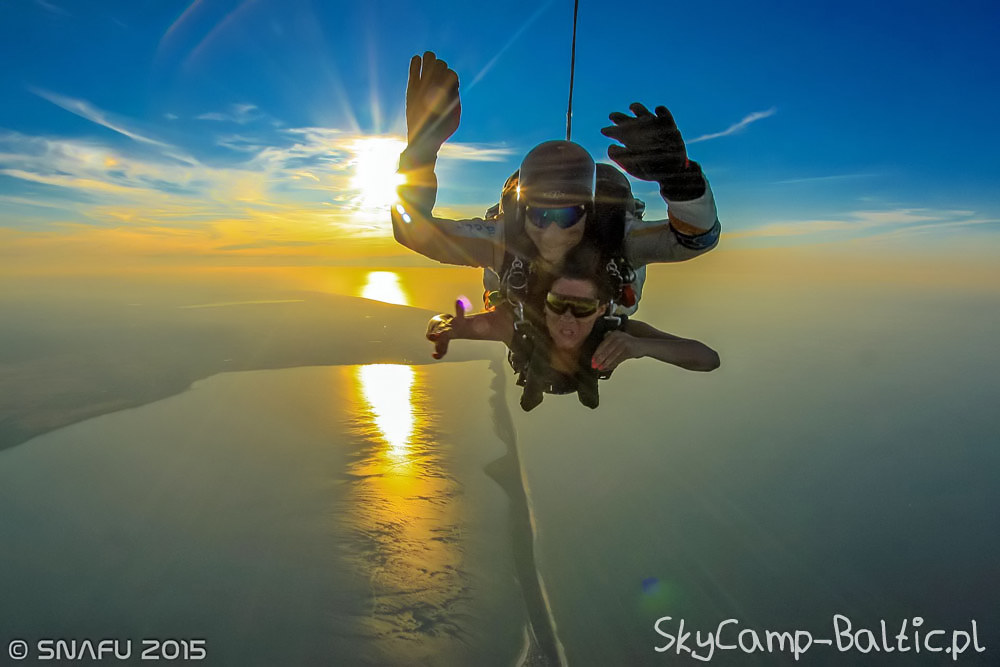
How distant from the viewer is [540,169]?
5.16 ft

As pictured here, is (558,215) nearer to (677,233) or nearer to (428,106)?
(677,233)

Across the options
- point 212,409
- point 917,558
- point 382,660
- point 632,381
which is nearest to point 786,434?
point 917,558

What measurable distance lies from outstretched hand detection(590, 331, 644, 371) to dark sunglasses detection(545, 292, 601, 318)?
12 cm

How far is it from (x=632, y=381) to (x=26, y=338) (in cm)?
9182

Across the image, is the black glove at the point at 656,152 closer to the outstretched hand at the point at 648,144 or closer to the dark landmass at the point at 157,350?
the outstretched hand at the point at 648,144

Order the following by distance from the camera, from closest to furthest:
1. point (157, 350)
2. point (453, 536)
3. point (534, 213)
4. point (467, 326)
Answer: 1. point (534, 213)
2. point (467, 326)
3. point (453, 536)
4. point (157, 350)

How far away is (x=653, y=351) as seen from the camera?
1730 mm

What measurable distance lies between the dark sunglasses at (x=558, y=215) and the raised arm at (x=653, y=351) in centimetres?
42

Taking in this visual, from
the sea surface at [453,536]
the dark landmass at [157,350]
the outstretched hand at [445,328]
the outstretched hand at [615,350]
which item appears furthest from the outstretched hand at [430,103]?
the dark landmass at [157,350]

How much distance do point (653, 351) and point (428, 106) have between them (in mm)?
1100

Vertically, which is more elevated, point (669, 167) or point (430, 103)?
point (430, 103)

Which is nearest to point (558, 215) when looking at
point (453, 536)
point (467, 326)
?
point (467, 326)

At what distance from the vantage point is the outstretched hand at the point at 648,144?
1.27 m

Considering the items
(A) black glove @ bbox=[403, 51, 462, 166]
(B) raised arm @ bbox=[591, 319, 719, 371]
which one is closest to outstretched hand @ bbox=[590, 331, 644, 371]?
(B) raised arm @ bbox=[591, 319, 719, 371]
